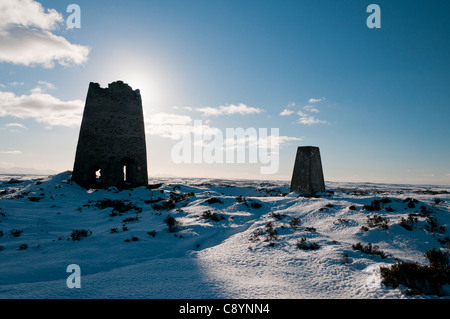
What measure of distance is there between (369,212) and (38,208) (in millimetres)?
13464

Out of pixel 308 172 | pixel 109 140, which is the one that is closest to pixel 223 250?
pixel 308 172

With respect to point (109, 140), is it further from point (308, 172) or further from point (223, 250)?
point (223, 250)

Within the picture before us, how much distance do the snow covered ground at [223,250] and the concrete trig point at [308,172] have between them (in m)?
2.86

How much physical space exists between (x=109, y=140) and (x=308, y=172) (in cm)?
1418

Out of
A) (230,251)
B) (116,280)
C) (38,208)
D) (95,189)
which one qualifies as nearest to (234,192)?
(95,189)

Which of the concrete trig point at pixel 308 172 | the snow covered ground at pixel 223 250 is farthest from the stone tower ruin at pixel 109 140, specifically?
the concrete trig point at pixel 308 172

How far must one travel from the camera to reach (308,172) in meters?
12.4

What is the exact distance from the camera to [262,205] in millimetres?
9984

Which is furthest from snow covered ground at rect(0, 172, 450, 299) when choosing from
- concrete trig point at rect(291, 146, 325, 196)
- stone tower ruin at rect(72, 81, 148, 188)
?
stone tower ruin at rect(72, 81, 148, 188)

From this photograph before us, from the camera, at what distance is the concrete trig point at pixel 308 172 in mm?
12385

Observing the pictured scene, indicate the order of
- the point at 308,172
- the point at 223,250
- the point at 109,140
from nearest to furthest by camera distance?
the point at 223,250 → the point at 308,172 → the point at 109,140

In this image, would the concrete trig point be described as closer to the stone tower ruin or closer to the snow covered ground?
the snow covered ground
